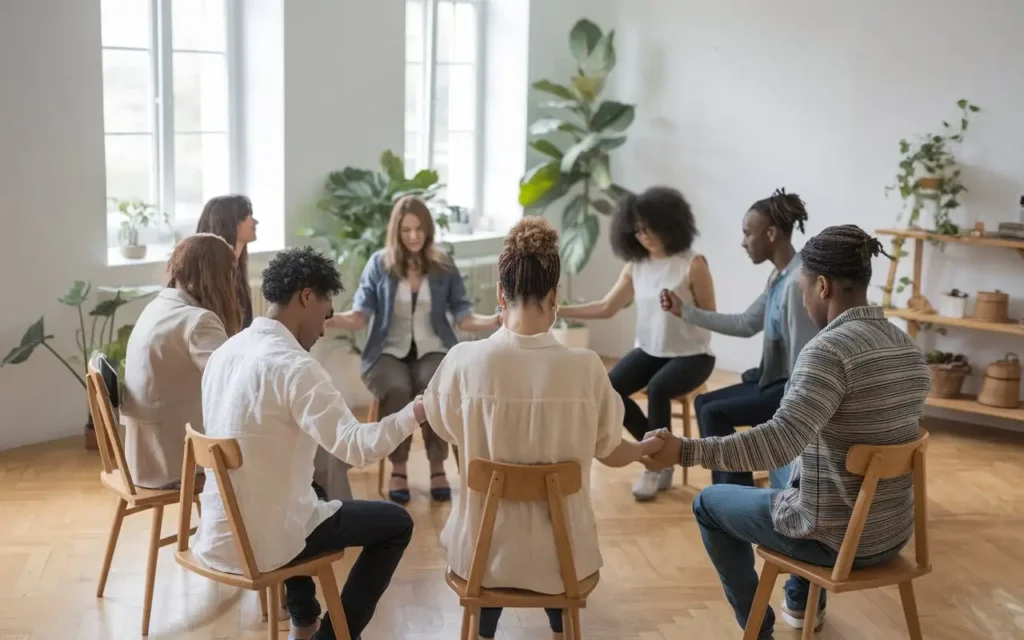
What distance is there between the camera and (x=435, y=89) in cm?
730

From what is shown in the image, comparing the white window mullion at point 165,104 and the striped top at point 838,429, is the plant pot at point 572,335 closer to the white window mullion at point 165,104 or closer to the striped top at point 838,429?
the white window mullion at point 165,104

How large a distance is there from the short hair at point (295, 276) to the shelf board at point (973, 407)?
4.20 metres

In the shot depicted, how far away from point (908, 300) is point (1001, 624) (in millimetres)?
2959

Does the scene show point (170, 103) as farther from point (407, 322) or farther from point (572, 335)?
point (572, 335)

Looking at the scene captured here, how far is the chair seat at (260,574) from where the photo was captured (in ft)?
9.34

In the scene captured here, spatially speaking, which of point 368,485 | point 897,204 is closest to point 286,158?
point 368,485

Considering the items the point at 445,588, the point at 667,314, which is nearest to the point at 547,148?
the point at 667,314

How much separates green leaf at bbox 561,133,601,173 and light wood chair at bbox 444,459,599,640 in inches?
180

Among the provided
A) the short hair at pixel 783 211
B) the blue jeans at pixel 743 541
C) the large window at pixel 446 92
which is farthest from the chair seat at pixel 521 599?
the large window at pixel 446 92

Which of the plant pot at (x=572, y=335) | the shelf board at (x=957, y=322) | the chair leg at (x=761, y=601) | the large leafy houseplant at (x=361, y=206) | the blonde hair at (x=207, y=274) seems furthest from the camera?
the plant pot at (x=572, y=335)

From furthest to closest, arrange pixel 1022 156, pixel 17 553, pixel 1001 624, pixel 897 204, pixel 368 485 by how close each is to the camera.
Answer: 1. pixel 897 204
2. pixel 1022 156
3. pixel 368 485
4. pixel 17 553
5. pixel 1001 624

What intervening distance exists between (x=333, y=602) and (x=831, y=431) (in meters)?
1.35

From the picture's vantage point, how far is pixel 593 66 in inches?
285

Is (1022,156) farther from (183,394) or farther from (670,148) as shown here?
(183,394)
